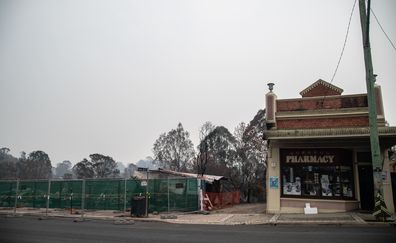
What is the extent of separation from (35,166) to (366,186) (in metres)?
90.2

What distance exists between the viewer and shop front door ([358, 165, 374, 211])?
63.7 feet

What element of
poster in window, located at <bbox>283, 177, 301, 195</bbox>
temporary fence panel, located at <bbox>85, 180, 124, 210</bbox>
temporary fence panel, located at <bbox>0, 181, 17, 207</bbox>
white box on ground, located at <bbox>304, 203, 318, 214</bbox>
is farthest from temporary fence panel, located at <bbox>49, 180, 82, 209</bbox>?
white box on ground, located at <bbox>304, 203, 318, 214</bbox>

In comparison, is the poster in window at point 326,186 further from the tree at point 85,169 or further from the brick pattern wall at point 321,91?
the tree at point 85,169

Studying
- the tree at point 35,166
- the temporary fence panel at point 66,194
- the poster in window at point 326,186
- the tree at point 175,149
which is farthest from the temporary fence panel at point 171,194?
the tree at point 35,166

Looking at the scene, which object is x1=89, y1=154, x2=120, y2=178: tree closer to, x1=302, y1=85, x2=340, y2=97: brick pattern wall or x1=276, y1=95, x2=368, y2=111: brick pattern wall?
x1=302, y1=85, x2=340, y2=97: brick pattern wall

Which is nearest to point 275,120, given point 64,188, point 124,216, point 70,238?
point 124,216

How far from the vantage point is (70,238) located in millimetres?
11992

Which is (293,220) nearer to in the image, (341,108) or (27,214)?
(341,108)

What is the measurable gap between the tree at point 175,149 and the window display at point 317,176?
5088 cm

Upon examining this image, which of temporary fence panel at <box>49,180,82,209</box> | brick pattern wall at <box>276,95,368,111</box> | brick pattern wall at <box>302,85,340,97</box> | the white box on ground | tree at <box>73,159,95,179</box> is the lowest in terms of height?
the white box on ground

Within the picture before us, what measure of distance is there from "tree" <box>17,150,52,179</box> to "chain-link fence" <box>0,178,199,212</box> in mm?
65200

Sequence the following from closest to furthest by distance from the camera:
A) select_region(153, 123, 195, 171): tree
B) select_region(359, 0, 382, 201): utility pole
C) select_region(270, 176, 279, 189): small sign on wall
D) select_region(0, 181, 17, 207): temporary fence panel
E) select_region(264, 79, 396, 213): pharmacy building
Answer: select_region(359, 0, 382, 201): utility pole → select_region(264, 79, 396, 213): pharmacy building → select_region(270, 176, 279, 189): small sign on wall → select_region(0, 181, 17, 207): temporary fence panel → select_region(153, 123, 195, 171): tree

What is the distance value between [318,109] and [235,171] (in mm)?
34650

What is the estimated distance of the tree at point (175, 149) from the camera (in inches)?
2813
